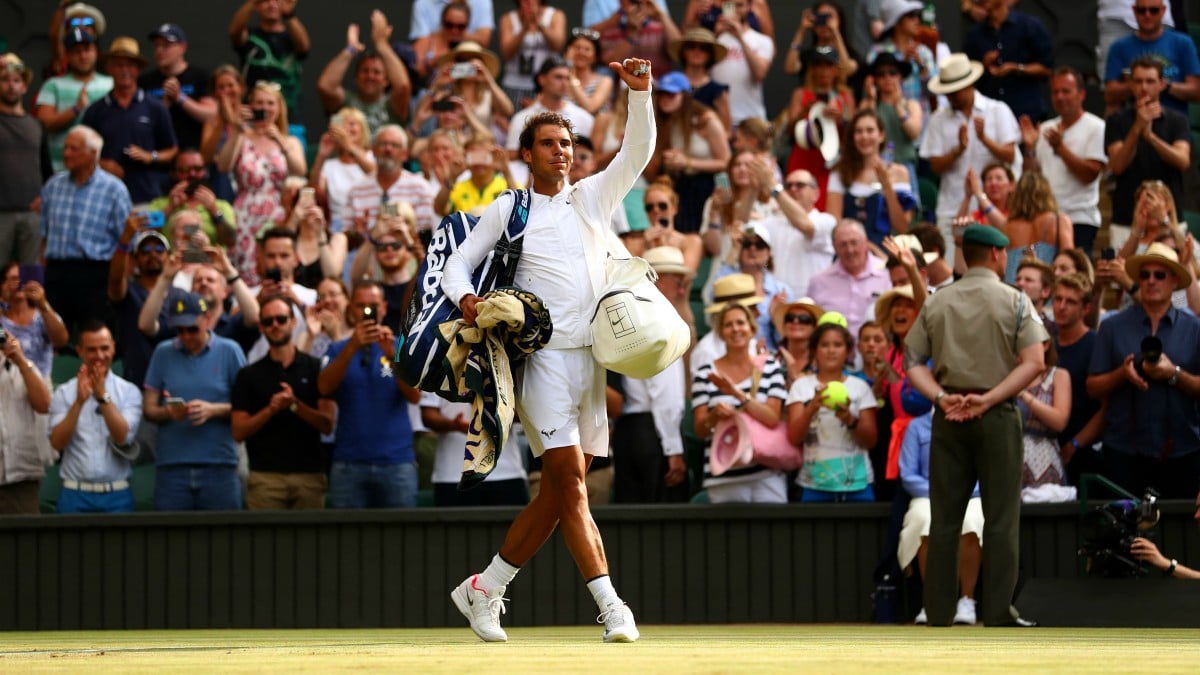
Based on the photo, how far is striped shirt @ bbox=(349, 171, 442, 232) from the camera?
48.3 feet

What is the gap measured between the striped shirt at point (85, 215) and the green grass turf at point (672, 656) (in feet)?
20.1

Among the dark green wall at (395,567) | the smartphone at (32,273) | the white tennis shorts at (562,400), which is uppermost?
the smartphone at (32,273)

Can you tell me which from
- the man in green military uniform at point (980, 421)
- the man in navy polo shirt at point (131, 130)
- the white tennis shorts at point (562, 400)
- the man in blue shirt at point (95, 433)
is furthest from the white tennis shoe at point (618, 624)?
the man in navy polo shirt at point (131, 130)

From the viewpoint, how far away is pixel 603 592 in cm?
762

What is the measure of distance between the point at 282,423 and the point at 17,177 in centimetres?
422

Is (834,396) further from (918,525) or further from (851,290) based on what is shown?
(851,290)

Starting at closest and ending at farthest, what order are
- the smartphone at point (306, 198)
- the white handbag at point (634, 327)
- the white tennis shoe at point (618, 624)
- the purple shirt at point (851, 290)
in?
the white tennis shoe at point (618, 624), the white handbag at point (634, 327), the purple shirt at point (851, 290), the smartphone at point (306, 198)

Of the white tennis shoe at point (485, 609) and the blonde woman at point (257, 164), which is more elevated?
the blonde woman at point (257, 164)

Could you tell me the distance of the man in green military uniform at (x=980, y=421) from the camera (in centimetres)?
1019

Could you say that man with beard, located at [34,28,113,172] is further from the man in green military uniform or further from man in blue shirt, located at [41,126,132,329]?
the man in green military uniform

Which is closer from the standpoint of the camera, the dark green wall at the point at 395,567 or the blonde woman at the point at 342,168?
the dark green wall at the point at 395,567

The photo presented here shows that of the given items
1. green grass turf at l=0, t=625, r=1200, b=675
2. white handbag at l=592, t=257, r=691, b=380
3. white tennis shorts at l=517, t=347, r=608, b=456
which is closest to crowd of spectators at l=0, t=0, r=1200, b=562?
green grass turf at l=0, t=625, r=1200, b=675

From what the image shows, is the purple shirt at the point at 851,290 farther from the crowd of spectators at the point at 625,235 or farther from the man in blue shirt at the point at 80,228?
the man in blue shirt at the point at 80,228

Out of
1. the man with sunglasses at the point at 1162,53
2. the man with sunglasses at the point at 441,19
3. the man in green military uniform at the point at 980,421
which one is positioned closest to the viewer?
the man in green military uniform at the point at 980,421
